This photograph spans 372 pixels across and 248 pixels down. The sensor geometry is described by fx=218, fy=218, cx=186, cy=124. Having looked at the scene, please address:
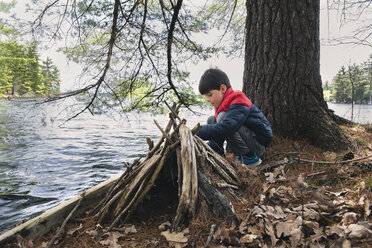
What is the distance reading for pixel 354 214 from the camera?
4.53ft

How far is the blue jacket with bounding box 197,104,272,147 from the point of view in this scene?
106 inches

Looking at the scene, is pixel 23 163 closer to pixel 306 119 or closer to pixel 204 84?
pixel 204 84

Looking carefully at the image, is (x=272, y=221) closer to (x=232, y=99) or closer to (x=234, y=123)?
(x=234, y=123)

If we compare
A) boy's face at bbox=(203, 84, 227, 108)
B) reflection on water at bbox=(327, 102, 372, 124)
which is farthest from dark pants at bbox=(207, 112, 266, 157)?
reflection on water at bbox=(327, 102, 372, 124)

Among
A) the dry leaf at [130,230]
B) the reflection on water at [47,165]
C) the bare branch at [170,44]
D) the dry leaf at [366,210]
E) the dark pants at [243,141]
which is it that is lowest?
the reflection on water at [47,165]

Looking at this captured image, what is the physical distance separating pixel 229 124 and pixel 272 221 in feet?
4.48

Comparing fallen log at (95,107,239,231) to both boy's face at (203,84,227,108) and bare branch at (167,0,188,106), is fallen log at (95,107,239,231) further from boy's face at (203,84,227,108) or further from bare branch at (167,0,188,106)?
bare branch at (167,0,188,106)

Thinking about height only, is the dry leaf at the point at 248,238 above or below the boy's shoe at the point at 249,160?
below

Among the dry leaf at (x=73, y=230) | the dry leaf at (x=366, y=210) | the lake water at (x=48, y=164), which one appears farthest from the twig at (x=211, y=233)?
the lake water at (x=48, y=164)

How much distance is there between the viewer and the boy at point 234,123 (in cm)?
272

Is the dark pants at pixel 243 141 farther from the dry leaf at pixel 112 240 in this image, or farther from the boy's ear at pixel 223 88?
the dry leaf at pixel 112 240

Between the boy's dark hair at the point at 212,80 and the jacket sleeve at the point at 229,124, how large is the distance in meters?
0.42

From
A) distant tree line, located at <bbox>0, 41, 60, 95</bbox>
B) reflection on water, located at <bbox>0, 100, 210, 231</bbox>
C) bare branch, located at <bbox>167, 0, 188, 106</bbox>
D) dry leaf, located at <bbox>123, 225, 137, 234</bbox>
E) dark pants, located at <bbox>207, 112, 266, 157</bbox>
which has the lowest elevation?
reflection on water, located at <bbox>0, 100, 210, 231</bbox>

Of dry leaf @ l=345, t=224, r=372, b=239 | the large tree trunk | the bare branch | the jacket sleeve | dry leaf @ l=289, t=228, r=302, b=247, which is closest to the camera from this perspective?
dry leaf @ l=345, t=224, r=372, b=239
